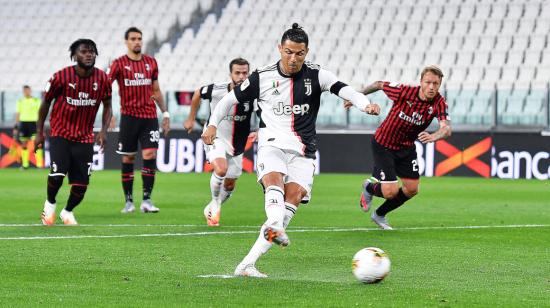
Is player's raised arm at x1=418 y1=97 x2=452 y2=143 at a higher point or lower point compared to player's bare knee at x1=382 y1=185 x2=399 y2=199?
higher

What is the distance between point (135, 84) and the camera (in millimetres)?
15305

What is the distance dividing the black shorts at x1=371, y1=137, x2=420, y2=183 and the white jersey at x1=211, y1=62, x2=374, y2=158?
4238 mm

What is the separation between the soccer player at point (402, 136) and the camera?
12.6 m

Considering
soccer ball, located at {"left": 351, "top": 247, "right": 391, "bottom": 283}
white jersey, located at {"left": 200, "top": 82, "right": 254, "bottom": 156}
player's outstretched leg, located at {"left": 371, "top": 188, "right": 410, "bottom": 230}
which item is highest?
white jersey, located at {"left": 200, "top": 82, "right": 254, "bottom": 156}

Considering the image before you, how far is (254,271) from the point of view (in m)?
8.23

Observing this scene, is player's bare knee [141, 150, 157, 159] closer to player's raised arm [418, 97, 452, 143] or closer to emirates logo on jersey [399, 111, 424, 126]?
emirates logo on jersey [399, 111, 424, 126]

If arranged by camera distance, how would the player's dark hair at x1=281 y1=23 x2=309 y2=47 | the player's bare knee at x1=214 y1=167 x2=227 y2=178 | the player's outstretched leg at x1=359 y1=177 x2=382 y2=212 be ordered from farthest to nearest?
the player's bare knee at x1=214 y1=167 x2=227 y2=178, the player's outstretched leg at x1=359 y1=177 x2=382 y2=212, the player's dark hair at x1=281 y1=23 x2=309 y2=47

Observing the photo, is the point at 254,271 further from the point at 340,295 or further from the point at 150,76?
the point at 150,76

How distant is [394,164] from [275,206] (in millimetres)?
5159

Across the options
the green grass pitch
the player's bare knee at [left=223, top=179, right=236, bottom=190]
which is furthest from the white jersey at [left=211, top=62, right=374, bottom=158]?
the player's bare knee at [left=223, top=179, right=236, bottom=190]

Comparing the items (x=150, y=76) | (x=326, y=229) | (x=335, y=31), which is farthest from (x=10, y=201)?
(x=335, y=31)

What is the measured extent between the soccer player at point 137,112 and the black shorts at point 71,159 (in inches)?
82.0

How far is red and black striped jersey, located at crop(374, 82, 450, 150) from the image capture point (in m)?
12.7

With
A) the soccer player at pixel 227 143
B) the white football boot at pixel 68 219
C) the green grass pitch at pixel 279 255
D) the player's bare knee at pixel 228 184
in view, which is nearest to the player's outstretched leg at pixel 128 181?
the green grass pitch at pixel 279 255
